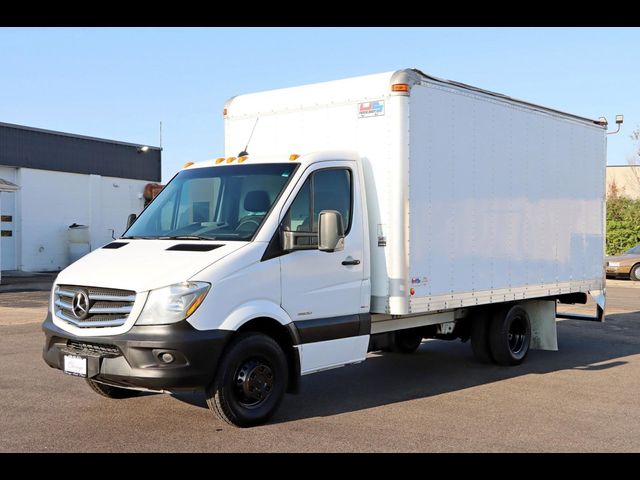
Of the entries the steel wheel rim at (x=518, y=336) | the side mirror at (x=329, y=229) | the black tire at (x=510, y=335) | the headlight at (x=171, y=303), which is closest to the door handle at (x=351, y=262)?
the side mirror at (x=329, y=229)

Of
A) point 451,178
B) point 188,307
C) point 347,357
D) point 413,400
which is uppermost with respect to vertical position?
point 451,178

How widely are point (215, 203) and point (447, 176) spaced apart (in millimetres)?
2730

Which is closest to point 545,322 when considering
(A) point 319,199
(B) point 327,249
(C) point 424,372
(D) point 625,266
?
(C) point 424,372

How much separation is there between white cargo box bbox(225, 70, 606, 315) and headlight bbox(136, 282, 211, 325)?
232 centimetres

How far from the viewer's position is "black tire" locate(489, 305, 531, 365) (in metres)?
9.99

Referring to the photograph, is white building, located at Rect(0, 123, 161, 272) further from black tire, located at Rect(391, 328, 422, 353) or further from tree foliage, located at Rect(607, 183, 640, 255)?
tree foliage, located at Rect(607, 183, 640, 255)

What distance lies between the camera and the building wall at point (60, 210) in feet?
95.9

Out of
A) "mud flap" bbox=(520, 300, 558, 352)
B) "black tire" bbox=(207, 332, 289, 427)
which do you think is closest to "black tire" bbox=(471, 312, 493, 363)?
"mud flap" bbox=(520, 300, 558, 352)

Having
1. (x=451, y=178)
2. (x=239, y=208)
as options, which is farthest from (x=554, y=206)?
(x=239, y=208)

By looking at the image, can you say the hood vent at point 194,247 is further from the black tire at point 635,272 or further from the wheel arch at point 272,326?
the black tire at point 635,272
